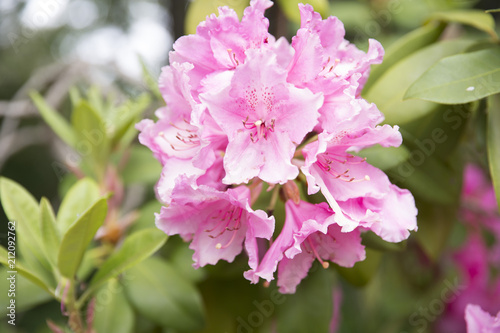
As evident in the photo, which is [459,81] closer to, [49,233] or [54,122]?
[49,233]

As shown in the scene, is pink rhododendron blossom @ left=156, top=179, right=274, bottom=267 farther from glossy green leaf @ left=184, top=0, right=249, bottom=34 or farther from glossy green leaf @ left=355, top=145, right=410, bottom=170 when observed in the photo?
glossy green leaf @ left=184, top=0, right=249, bottom=34

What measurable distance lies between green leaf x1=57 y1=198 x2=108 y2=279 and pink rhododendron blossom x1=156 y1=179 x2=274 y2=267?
0.12 meters

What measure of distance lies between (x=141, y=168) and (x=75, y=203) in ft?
1.25

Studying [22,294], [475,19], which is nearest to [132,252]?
[22,294]

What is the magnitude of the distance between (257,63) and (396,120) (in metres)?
0.38

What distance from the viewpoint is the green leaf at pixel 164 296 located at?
1.07m

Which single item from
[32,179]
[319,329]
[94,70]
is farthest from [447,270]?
[32,179]

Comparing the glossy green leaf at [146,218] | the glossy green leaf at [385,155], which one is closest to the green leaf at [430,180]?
the glossy green leaf at [385,155]

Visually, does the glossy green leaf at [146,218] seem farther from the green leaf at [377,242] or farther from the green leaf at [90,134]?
the green leaf at [377,242]

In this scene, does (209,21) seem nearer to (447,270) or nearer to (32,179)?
(447,270)

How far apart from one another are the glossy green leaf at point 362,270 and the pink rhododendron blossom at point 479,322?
0.24m

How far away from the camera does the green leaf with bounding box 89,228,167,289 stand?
2.93ft

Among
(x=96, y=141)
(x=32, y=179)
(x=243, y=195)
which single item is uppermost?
(x=243, y=195)

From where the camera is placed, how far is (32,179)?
3.97 metres
